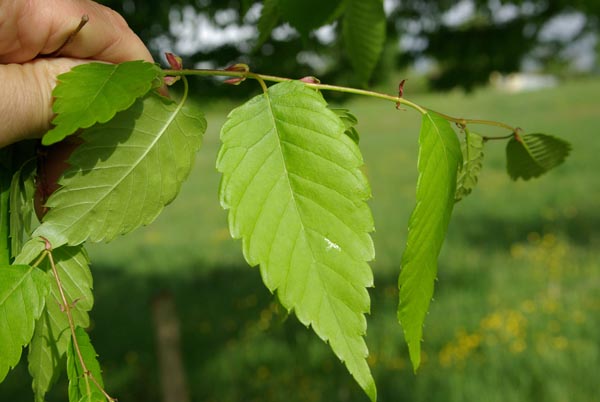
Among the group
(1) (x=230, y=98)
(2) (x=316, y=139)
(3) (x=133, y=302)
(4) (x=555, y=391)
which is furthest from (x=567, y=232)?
(2) (x=316, y=139)

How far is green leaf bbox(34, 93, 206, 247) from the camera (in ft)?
1.99

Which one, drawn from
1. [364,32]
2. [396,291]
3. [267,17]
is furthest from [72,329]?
[396,291]

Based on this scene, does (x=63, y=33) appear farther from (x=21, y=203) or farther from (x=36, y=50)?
(x=21, y=203)

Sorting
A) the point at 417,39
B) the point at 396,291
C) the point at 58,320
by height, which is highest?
the point at 58,320

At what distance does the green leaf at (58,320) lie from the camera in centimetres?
64

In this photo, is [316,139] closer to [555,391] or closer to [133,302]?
[555,391]

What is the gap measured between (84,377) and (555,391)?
315 cm

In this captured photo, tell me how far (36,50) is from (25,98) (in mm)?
55

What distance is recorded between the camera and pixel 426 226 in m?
0.59

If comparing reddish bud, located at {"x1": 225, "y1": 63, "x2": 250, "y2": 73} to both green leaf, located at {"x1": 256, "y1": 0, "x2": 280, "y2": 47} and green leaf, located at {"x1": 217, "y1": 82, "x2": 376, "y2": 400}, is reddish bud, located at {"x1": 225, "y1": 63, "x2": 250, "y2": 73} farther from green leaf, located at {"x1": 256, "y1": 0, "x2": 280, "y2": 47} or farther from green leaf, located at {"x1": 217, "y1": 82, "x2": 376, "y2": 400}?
green leaf, located at {"x1": 256, "y1": 0, "x2": 280, "y2": 47}

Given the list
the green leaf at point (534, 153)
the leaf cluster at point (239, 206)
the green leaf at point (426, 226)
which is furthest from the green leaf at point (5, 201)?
the green leaf at point (534, 153)

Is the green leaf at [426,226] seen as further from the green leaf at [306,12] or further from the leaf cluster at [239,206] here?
the green leaf at [306,12]

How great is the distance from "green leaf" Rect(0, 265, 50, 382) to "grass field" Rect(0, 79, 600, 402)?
0.25 meters

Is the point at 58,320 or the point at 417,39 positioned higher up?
the point at 58,320
